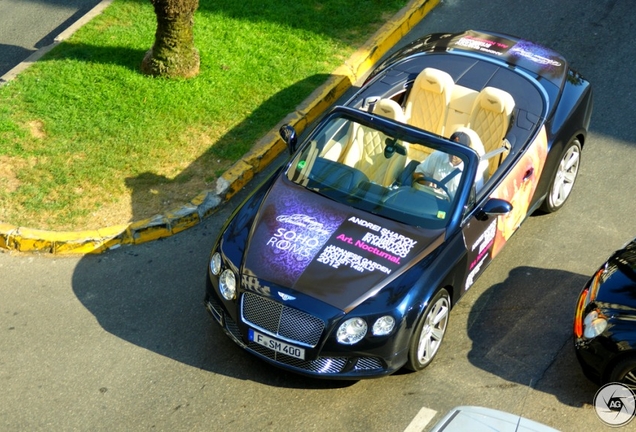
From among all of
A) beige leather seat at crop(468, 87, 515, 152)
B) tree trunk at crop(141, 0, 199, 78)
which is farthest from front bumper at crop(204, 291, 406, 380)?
tree trunk at crop(141, 0, 199, 78)

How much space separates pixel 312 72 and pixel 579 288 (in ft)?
14.4

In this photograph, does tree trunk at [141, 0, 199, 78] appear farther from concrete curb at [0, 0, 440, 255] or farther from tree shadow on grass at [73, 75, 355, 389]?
tree shadow on grass at [73, 75, 355, 389]

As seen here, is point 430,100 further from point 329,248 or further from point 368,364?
point 368,364

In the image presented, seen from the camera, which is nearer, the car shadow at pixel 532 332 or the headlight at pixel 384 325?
the headlight at pixel 384 325

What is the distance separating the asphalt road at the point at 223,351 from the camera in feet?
22.1

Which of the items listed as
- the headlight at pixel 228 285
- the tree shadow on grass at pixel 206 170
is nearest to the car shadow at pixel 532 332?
the headlight at pixel 228 285

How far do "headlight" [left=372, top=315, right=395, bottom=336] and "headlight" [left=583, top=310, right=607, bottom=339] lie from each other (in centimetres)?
149

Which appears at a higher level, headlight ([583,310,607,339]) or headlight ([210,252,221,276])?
headlight ([583,310,607,339])

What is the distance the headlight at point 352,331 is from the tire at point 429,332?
0.42 m

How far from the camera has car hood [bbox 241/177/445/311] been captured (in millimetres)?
6680

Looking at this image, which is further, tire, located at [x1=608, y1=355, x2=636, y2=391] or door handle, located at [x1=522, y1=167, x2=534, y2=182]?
door handle, located at [x1=522, y1=167, x2=534, y2=182]

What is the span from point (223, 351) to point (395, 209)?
1.80m

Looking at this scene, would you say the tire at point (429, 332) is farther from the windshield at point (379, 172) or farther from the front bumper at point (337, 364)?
the windshield at point (379, 172)

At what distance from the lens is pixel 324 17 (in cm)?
1190
